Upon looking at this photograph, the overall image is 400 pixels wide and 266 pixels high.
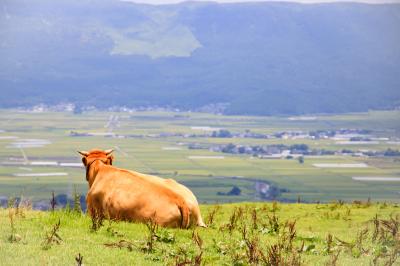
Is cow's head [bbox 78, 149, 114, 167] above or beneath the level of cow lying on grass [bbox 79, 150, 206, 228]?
above

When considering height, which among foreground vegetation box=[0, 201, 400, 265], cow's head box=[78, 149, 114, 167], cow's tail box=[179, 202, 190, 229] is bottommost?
foreground vegetation box=[0, 201, 400, 265]

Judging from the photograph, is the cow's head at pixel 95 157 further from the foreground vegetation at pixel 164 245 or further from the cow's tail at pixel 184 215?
the cow's tail at pixel 184 215

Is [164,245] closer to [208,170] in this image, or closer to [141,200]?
[141,200]

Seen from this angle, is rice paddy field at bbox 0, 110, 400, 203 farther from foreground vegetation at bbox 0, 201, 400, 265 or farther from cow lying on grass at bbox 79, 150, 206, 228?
foreground vegetation at bbox 0, 201, 400, 265

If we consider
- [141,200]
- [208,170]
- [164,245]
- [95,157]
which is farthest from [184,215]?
[208,170]

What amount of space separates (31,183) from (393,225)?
4471 inches

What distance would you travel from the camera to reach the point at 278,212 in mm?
20688

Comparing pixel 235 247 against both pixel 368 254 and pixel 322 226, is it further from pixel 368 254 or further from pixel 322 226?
pixel 322 226

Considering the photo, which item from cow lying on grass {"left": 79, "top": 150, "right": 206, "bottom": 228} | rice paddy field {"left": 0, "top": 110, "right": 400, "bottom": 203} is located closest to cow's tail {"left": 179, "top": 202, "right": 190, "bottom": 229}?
cow lying on grass {"left": 79, "top": 150, "right": 206, "bottom": 228}

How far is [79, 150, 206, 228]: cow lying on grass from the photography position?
42.4ft

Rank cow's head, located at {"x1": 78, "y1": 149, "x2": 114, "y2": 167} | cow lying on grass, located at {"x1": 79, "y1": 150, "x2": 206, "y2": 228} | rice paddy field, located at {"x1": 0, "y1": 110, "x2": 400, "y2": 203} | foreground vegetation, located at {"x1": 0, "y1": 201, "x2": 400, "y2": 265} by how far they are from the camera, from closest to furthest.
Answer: foreground vegetation, located at {"x1": 0, "y1": 201, "x2": 400, "y2": 265} < cow lying on grass, located at {"x1": 79, "y1": 150, "x2": 206, "y2": 228} < cow's head, located at {"x1": 78, "y1": 149, "x2": 114, "y2": 167} < rice paddy field, located at {"x1": 0, "y1": 110, "x2": 400, "y2": 203}

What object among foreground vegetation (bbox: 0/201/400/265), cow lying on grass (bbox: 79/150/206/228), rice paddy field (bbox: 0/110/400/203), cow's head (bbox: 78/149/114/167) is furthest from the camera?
rice paddy field (bbox: 0/110/400/203)

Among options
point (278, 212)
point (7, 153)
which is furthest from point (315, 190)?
point (278, 212)

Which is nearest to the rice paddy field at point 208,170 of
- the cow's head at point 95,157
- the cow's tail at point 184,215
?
the cow's head at point 95,157
